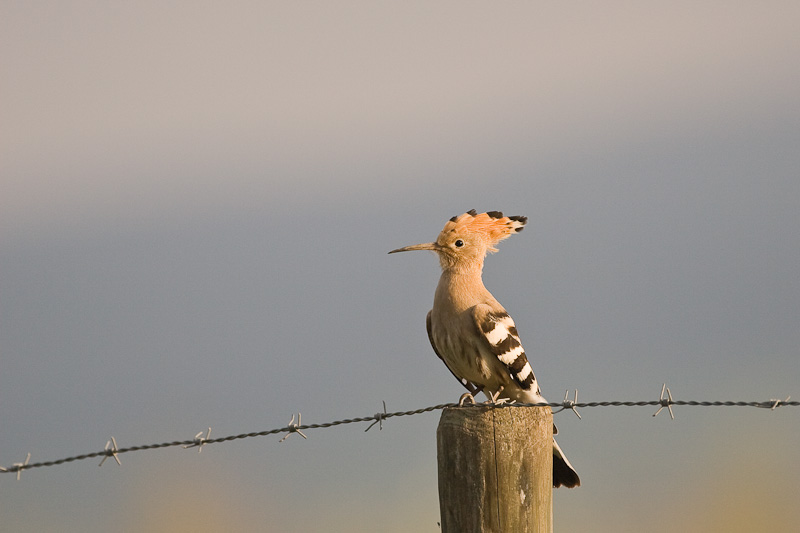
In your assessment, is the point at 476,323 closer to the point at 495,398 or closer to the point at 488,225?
the point at 488,225

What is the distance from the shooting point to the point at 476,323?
350cm

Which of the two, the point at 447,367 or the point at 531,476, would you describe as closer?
the point at 531,476

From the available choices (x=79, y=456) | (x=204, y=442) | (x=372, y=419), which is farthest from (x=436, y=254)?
(x=79, y=456)

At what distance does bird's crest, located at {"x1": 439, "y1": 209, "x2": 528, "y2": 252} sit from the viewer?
3865mm

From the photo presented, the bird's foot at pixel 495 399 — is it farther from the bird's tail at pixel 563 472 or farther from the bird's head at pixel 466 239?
the bird's head at pixel 466 239

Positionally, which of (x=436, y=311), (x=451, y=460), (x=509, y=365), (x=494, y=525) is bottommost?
(x=494, y=525)

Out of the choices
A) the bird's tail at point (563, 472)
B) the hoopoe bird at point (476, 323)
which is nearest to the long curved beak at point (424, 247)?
the hoopoe bird at point (476, 323)

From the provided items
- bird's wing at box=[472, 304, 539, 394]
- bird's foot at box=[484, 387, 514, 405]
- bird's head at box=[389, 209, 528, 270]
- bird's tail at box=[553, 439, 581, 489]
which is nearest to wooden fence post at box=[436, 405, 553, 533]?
bird's foot at box=[484, 387, 514, 405]

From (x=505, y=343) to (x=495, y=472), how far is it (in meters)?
1.24

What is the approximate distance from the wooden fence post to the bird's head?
1539 millimetres

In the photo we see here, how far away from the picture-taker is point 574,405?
8.45ft

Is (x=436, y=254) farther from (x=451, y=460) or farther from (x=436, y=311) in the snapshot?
(x=451, y=460)

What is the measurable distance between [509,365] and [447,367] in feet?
1.62

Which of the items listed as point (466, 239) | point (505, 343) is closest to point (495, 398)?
point (505, 343)
